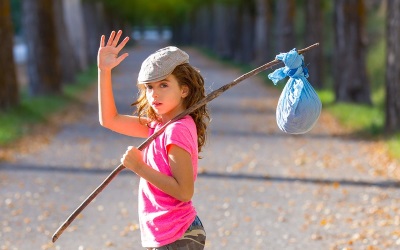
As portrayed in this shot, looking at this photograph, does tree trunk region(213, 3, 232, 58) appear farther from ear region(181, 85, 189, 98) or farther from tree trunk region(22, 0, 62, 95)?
ear region(181, 85, 189, 98)

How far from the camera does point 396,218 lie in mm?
9180

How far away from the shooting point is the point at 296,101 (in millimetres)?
4586

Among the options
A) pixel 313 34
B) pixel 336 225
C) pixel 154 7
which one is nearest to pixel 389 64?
pixel 336 225

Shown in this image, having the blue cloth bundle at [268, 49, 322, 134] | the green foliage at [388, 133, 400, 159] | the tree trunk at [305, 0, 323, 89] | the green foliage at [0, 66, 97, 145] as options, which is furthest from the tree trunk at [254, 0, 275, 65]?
the blue cloth bundle at [268, 49, 322, 134]

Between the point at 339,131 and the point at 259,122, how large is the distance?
10.1 ft

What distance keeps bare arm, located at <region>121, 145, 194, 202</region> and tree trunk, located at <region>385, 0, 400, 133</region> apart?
35.6 ft

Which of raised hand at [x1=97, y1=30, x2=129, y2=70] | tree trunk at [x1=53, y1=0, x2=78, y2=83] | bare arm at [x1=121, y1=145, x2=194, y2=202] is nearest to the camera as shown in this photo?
bare arm at [x1=121, y1=145, x2=194, y2=202]

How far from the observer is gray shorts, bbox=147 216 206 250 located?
452 cm

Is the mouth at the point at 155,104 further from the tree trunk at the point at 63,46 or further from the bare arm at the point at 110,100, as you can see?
the tree trunk at the point at 63,46

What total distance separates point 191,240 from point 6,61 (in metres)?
14.6

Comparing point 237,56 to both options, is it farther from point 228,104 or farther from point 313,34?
point 228,104

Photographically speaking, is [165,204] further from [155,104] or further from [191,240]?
[155,104]

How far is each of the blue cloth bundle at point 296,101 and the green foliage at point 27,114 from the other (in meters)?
10.8

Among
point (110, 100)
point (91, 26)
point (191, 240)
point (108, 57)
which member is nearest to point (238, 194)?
point (110, 100)
